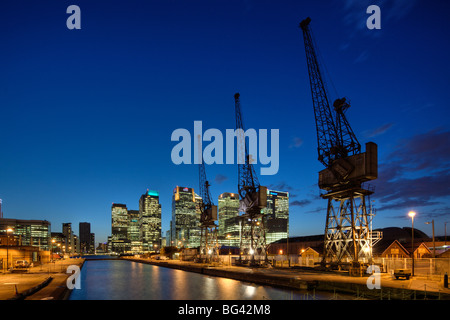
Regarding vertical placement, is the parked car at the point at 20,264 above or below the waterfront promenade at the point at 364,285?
below

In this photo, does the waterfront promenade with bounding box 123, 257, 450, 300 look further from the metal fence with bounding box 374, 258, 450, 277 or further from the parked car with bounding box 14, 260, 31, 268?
the parked car with bounding box 14, 260, 31, 268

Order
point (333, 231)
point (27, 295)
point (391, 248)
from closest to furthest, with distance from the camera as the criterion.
→ point (27, 295) → point (333, 231) → point (391, 248)

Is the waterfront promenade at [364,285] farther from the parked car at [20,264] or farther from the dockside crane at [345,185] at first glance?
the parked car at [20,264]

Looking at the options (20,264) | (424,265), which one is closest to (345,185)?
(424,265)

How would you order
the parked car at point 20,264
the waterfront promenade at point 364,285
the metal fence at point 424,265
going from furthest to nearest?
the parked car at point 20,264, the metal fence at point 424,265, the waterfront promenade at point 364,285

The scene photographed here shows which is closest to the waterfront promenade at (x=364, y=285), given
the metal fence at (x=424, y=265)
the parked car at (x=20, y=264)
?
the metal fence at (x=424, y=265)

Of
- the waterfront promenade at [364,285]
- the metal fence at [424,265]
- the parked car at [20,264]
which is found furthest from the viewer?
the parked car at [20,264]

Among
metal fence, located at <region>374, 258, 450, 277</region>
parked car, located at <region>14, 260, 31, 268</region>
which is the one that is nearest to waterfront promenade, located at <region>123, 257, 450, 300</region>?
metal fence, located at <region>374, 258, 450, 277</region>

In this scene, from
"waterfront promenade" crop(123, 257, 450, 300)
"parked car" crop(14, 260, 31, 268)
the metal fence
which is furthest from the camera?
"parked car" crop(14, 260, 31, 268)

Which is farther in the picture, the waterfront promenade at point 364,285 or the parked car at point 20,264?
the parked car at point 20,264
